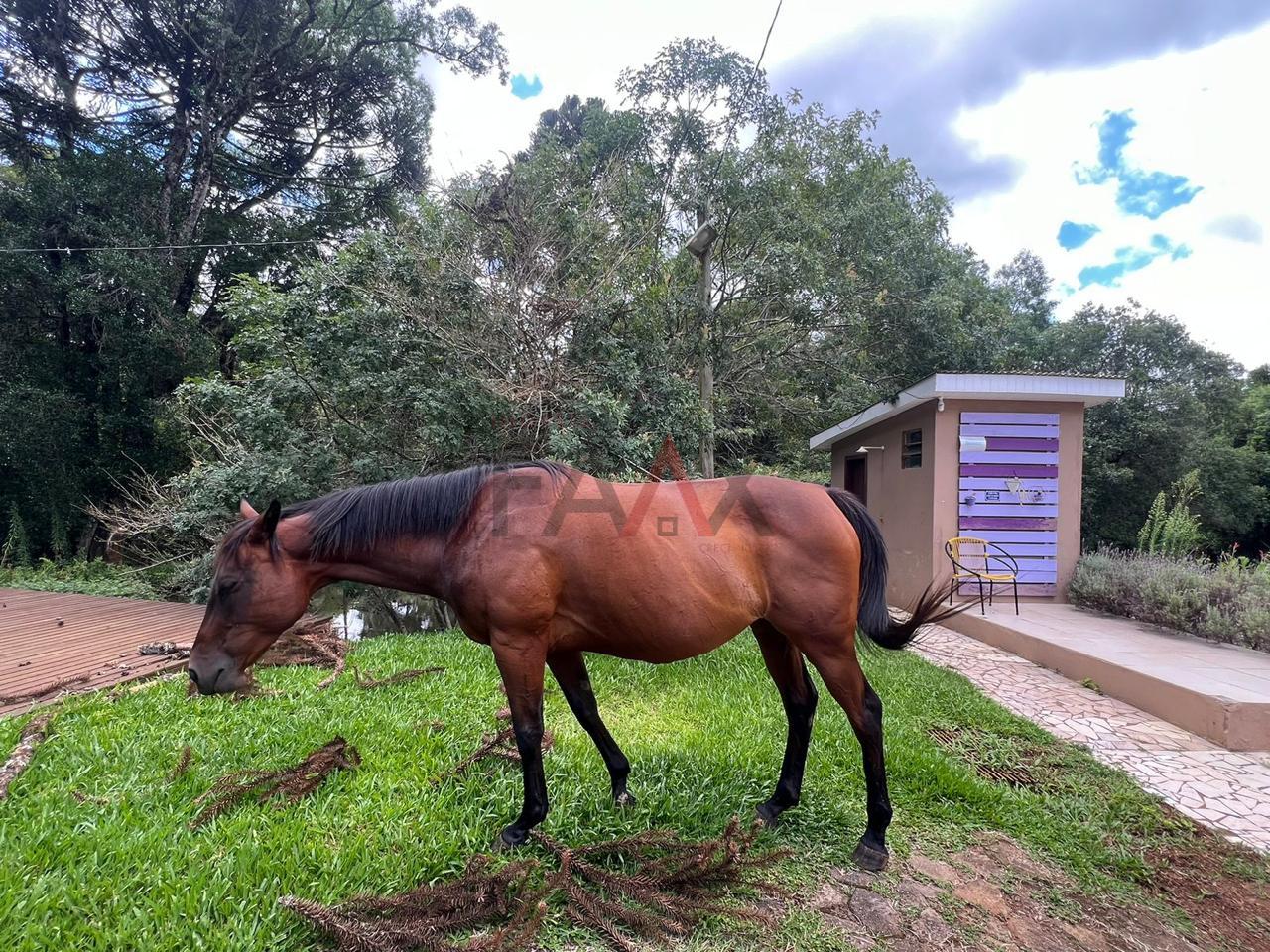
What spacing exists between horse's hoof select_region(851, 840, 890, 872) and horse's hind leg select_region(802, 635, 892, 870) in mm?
10

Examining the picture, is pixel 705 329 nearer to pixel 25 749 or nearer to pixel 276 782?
pixel 276 782

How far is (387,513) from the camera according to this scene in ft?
6.71

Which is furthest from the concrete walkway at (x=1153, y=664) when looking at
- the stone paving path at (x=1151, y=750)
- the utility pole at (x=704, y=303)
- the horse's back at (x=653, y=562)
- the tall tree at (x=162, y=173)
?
the tall tree at (x=162, y=173)

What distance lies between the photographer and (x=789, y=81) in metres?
7.95

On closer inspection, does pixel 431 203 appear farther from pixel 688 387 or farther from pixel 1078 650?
pixel 1078 650

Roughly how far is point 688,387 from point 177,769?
4.67 metres

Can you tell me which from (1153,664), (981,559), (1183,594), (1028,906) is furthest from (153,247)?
(1183,594)

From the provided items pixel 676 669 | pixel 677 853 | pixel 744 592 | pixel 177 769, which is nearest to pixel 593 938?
pixel 677 853

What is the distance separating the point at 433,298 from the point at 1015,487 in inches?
253

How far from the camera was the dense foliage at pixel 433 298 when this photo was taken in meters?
5.08

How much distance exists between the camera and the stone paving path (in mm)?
2457

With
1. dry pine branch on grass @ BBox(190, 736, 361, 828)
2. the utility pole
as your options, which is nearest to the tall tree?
the utility pole

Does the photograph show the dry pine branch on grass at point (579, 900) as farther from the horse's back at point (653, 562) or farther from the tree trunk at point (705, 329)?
the tree trunk at point (705, 329)

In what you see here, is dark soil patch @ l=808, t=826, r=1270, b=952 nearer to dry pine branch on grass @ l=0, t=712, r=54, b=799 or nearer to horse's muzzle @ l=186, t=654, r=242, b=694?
horse's muzzle @ l=186, t=654, r=242, b=694
